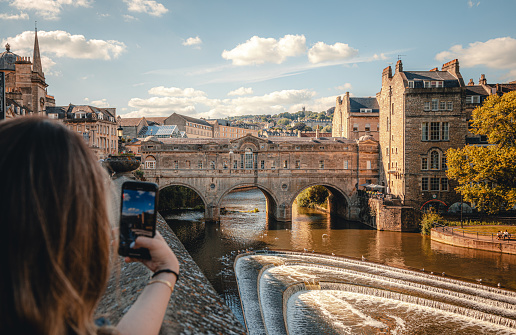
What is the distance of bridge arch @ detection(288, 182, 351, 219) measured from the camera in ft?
137

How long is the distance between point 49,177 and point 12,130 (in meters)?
0.22

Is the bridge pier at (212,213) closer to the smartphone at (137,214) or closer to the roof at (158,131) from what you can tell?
the smartphone at (137,214)

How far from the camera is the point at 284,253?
25.8 meters

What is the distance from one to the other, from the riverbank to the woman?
30476 mm

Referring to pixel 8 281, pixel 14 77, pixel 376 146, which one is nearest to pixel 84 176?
pixel 8 281

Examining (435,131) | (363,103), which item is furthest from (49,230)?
(363,103)

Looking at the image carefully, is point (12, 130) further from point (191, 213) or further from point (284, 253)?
point (191, 213)

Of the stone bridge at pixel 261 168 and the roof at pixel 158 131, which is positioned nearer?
the stone bridge at pixel 261 168

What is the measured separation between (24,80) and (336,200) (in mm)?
39313

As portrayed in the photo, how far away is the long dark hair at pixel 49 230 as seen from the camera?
119 cm

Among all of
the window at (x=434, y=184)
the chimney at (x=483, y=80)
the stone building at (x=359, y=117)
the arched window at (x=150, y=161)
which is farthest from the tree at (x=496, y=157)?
the arched window at (x=150, y=161)

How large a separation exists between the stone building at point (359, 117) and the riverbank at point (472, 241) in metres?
26.6

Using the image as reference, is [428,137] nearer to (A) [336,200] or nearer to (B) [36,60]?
(A) [336,200]

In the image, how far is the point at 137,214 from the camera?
81.4 inches
